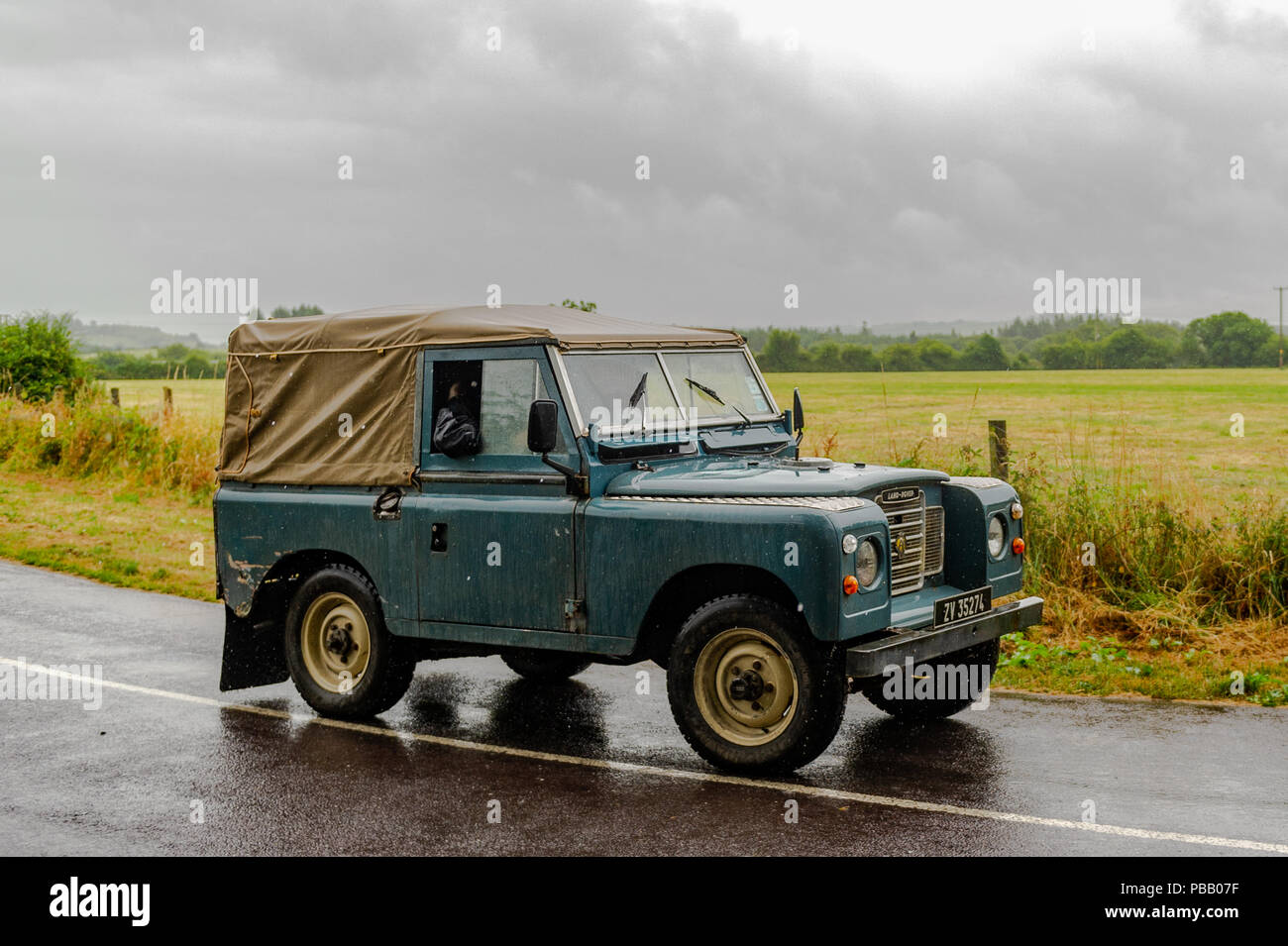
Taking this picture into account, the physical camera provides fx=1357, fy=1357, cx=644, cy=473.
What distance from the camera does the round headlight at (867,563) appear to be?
6.74 meters

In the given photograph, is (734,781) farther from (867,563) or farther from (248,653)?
(248,653)

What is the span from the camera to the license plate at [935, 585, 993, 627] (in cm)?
725

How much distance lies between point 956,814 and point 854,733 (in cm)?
171

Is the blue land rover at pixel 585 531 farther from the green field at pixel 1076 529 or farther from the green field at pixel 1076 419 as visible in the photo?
the green field at pixel 1076 419

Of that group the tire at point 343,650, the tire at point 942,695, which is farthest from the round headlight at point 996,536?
the tire at point 343,650

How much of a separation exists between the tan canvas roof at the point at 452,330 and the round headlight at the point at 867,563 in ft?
6.79

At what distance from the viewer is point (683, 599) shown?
7.30m

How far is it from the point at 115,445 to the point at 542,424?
688 inches

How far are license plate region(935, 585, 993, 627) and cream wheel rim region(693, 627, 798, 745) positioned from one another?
97cm

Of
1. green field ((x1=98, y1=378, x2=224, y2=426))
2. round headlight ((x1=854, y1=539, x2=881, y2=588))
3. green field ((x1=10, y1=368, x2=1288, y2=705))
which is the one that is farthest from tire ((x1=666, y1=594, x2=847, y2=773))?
green field ((x1=98, y1=378, x2=224, y2=426))

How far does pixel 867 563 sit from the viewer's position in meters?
6.82

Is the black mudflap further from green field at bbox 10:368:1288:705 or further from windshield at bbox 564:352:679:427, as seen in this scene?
green field at bbox 10:368:1288:705
